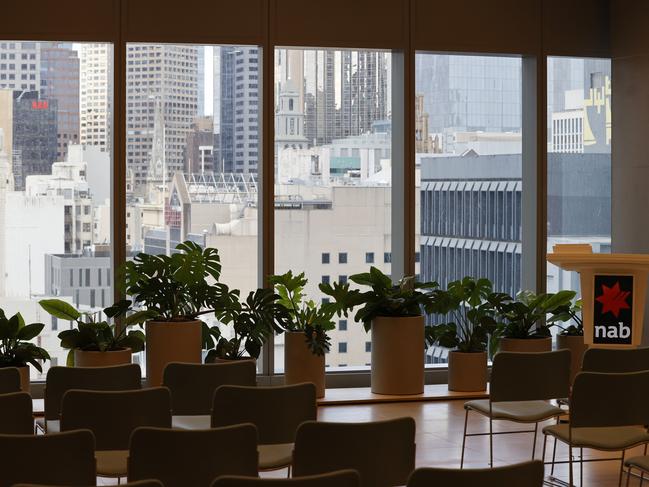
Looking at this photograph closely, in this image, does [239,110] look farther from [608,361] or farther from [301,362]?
[608,361]

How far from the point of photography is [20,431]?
14.9 ft

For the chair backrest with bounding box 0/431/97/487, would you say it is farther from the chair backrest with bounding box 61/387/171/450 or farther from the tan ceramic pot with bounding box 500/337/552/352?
the tan ceramic pot with bounding box 500/337/552/352

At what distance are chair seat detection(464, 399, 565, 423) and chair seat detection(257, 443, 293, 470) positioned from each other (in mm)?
1328

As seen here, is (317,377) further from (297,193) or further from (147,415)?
(147,415)

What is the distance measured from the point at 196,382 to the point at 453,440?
2.34 m

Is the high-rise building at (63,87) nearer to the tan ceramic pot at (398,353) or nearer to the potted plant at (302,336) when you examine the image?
the potted plant at (302,336)

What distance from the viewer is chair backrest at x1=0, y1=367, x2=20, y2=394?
5.26 meters

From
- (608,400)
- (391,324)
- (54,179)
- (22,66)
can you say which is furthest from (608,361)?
(22,66)

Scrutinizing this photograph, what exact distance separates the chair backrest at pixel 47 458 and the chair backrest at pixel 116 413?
86 cm

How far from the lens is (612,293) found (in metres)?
6.89

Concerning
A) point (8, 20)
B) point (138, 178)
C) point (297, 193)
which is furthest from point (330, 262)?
point (8, 20)

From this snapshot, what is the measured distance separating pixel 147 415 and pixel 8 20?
5.37m

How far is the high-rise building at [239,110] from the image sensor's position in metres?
9.34

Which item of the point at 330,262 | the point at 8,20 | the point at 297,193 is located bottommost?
the point at 330,262
